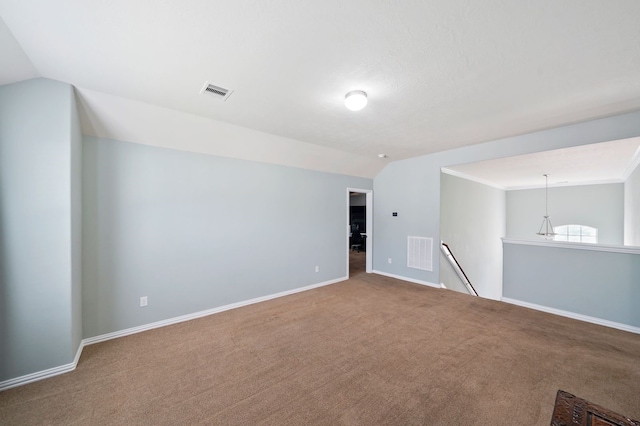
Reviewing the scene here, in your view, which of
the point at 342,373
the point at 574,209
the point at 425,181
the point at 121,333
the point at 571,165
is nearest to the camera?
the point at 342,373

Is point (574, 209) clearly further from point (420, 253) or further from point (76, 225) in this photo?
point (76, 225)

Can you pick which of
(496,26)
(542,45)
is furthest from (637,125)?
(496,26)

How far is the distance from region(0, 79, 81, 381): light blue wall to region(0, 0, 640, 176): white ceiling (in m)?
0.29

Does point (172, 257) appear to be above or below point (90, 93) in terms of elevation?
below

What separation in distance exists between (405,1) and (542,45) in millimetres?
1172

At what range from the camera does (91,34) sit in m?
1.60

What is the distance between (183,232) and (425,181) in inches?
179

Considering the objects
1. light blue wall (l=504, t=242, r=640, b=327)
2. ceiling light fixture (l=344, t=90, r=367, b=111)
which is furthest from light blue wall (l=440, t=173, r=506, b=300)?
ceiling light fixture (l=344, t=90, r=367, b=111)

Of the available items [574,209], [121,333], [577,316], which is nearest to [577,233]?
[574,209]

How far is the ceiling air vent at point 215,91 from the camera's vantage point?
7.53 ft

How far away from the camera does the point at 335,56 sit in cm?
184

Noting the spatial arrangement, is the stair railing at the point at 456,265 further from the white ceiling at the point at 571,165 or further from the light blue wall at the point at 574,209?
the light blue wall at the point at 574,209

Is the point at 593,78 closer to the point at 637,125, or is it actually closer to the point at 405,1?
the point at 637,125

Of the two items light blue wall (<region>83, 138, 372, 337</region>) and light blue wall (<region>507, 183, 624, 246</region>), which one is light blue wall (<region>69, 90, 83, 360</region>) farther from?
light blue wall (<region>507, 183, 624, 246</region>)
